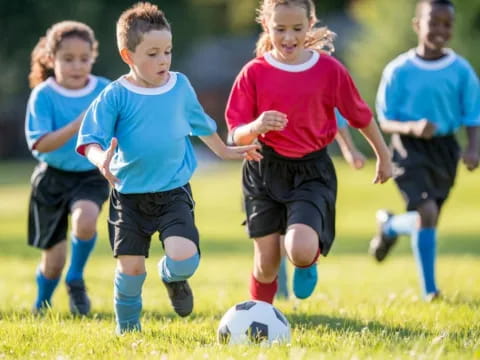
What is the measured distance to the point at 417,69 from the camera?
8281 millimetres

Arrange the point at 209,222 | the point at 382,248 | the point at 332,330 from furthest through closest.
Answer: the point at 209,222
the point at 382,248
the point at 332,330

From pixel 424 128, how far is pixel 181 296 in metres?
2.57

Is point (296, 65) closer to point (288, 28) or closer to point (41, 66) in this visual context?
point (288, 28)

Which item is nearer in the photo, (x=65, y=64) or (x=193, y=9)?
(x=65, y=64)

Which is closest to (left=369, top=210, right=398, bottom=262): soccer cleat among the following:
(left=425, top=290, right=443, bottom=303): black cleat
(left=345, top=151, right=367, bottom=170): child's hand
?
(left=425, top=290, right=443, bottom=303): black cleat

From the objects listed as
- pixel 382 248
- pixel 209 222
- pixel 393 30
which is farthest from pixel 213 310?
pixel 393 30

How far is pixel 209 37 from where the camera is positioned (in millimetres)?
57562

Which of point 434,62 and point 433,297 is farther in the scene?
point 434,62

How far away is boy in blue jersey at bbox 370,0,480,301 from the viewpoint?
8.18 meters

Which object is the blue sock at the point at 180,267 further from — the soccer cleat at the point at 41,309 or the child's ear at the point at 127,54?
the soccer cleat at the point at 41,309

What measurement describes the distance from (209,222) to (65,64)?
14.2 m

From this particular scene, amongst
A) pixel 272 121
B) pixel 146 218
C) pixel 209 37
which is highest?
pixel 209 37


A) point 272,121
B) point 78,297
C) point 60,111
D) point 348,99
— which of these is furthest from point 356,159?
point 78,297

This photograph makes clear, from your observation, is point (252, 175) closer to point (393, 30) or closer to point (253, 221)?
point (253, 221)
